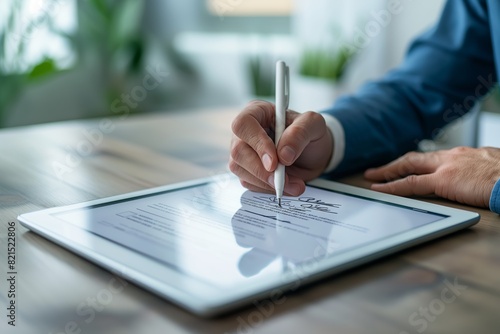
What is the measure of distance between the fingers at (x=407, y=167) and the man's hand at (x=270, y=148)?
0.09 metres

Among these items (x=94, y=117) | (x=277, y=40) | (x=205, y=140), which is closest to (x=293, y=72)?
(x=277, y=40)

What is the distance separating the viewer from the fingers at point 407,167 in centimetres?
88

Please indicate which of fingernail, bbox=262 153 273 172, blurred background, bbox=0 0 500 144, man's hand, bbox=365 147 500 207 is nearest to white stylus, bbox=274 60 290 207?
fingernail, bbox=262 153 273 172

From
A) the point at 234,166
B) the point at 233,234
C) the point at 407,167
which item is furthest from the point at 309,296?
the point at 407,167

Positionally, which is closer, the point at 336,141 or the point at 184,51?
the point at 336,141

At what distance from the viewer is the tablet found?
20.0 inches

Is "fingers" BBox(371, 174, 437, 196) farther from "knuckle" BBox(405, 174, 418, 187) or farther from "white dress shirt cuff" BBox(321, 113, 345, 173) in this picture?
"white dress shirt cuff" BBox(321, 113, 345, 173)

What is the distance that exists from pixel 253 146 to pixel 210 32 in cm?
305

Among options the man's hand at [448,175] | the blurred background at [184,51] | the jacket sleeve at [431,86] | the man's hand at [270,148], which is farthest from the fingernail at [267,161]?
the blurred background at [184,51]

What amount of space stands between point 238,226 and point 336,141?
349mm

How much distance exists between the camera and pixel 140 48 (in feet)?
12.4

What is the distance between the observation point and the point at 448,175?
801mm

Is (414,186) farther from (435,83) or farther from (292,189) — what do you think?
(435,83)

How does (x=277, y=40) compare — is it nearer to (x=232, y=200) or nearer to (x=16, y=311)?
(x=232, y=200)
